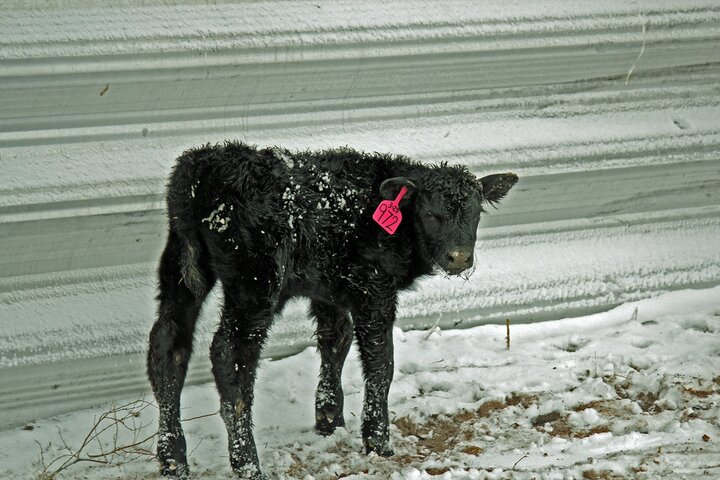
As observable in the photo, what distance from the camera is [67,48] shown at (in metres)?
6.26

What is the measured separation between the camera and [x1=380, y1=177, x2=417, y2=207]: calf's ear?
5.69 metres

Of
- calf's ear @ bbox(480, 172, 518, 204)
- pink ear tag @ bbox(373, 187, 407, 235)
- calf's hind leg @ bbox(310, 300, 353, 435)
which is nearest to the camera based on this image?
pink ear tag @ bbox(373, 187, 407, 235)

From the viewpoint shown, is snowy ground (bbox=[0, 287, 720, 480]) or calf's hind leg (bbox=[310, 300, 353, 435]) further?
calf's hind leg (bbox=[310, 300, 353, 435])

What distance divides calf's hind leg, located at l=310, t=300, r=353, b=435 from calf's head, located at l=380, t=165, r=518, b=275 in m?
0.81

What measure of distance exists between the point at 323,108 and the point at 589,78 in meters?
2.28

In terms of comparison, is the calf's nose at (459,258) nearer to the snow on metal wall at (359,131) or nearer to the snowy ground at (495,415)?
the snowy ground at (495,415)

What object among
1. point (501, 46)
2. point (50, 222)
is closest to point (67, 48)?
point (50, 222)

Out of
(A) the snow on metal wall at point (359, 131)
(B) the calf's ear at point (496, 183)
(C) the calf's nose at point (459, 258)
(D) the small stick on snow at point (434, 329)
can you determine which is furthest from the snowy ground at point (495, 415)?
(B) the calf's ear at point (496, 183)

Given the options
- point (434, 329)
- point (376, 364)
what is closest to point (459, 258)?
point (376, 364)

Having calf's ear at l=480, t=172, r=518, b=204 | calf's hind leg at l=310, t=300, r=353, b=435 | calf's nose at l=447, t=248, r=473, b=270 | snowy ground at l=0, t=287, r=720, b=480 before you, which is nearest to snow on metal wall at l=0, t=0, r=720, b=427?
snowy ground at l=0, t=287, r=720, b=480

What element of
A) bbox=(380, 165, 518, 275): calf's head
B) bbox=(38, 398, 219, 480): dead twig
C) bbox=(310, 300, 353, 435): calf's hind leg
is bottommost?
bbox=(38, 398, 219, 480): dead twig

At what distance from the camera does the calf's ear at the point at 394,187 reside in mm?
5691

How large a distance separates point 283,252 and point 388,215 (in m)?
0.65

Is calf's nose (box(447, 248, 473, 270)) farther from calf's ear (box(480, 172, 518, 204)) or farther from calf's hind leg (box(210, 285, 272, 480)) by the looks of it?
calf's hind leg (box(210, 285, 272, 480))
